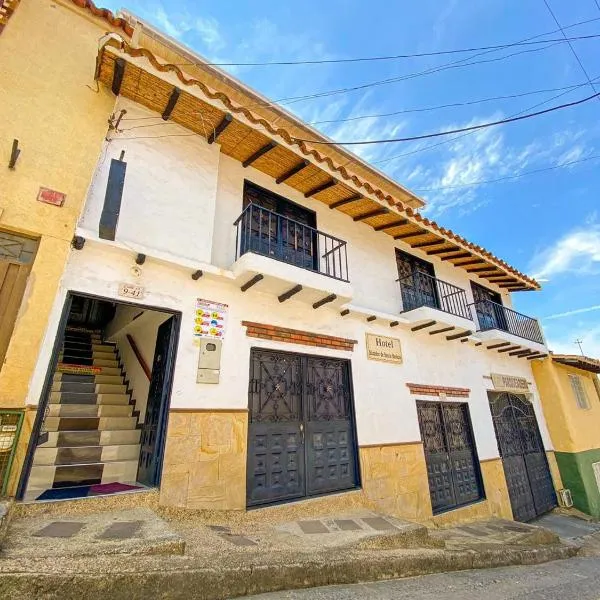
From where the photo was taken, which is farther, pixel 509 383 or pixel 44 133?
pixel 509 383

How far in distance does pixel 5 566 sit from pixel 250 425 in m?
2.99

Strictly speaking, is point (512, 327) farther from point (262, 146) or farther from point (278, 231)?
point (262, 146)

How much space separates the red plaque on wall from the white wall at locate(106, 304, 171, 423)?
5.45ft

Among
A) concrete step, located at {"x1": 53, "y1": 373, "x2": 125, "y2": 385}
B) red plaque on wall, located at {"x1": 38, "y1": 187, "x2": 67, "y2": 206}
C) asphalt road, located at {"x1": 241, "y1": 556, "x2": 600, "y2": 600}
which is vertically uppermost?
red plaque on wall, located at {"x1": 38, "y1": 187, "x2": 67, "y2": 206}

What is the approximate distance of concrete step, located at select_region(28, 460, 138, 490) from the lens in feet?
13.5

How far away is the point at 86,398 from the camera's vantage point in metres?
5.72

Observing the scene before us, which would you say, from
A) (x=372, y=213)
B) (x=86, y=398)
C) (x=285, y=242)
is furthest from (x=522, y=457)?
(x=86, y=398)

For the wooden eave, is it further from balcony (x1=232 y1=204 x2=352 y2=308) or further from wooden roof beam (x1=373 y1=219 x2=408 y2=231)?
balcony (x1=232 y1=204 x2=352 y2=308)

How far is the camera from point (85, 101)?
14.8ft

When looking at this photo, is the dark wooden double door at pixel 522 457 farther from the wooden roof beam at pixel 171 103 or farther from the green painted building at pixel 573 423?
the wooden roof beam at pixel 171 103

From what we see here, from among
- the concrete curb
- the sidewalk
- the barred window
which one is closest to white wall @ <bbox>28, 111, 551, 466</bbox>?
the sidewalk

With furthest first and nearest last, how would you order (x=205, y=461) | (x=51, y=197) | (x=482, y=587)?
(x=205, y=461) < (x=51, y=197) < (x=482, y=587)

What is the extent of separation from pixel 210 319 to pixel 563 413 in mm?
11215

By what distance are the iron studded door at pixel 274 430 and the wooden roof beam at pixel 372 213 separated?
12.4 ft
